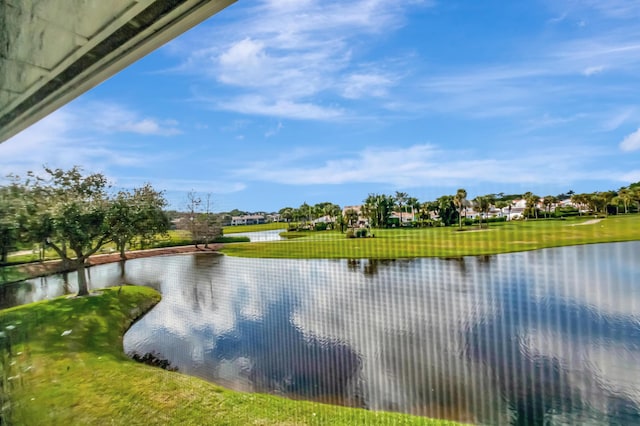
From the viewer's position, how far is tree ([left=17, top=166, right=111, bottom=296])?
1.45 metres

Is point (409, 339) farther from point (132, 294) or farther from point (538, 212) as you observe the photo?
point (132, 294)

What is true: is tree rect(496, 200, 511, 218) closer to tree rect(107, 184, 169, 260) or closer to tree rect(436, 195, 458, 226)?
tree rect(436, 195, 458, 226)

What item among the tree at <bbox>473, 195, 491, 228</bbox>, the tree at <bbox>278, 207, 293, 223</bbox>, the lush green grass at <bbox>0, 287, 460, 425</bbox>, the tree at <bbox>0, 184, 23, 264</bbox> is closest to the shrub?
the tree at <bbox>278, 207, 293, 223</bbox>

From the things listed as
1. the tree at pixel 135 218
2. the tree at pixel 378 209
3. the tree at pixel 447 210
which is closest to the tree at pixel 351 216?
the tree at pixel 378 209

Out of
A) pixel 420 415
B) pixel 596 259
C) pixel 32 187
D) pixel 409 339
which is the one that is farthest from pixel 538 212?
pixel 32 187

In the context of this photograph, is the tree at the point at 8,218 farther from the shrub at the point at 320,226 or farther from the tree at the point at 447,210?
the tree at the point at 447,210

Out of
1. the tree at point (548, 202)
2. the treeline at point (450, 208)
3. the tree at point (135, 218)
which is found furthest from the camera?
the tree at point (135, 218)

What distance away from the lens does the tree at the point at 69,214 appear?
1452mm

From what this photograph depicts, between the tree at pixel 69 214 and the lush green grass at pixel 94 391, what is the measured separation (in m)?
0.41

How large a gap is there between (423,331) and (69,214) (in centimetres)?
291

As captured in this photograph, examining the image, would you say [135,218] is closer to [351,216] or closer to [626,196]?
[351,216]

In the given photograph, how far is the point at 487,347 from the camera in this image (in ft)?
5.82

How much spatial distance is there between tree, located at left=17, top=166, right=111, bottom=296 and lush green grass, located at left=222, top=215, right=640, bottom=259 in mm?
1524

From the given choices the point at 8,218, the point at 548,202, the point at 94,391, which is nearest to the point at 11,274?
the point at 8,218
